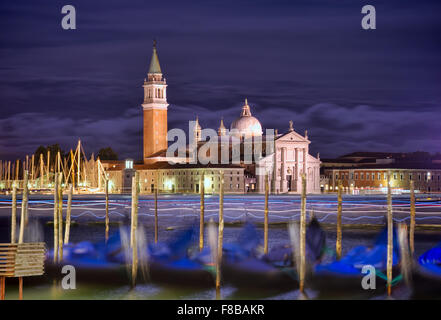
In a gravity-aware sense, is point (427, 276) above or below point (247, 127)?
below

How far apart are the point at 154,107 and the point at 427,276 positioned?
5999cm

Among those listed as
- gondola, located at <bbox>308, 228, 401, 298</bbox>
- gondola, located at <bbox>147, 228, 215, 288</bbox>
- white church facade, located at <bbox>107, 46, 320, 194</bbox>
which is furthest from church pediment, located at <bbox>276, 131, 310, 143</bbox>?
gondola, located at <bbox>308, 228, 401, 298</bbox>

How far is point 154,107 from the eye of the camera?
253 ft

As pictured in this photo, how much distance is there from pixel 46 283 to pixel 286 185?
2259 inches

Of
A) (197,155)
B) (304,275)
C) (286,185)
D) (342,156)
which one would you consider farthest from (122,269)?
(342,156)

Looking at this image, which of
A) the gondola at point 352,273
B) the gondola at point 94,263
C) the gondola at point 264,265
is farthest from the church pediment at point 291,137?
the gondola at point 352,273

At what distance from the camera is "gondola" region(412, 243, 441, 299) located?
1706cm

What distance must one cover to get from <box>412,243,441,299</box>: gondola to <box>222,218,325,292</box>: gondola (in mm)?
2593

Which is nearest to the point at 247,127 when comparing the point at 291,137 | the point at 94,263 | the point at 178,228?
the point at 291,137

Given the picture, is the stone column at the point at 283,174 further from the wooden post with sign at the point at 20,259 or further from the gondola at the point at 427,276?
the wooden post with sign at the point at 20,259

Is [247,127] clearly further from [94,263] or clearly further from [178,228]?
[94,263]

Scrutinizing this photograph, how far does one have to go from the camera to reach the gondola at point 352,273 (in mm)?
17125

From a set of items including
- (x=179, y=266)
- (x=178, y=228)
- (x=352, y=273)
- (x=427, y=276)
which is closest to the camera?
(x=427, y=276)

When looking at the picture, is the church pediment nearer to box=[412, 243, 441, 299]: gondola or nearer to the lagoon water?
the lagoon water
